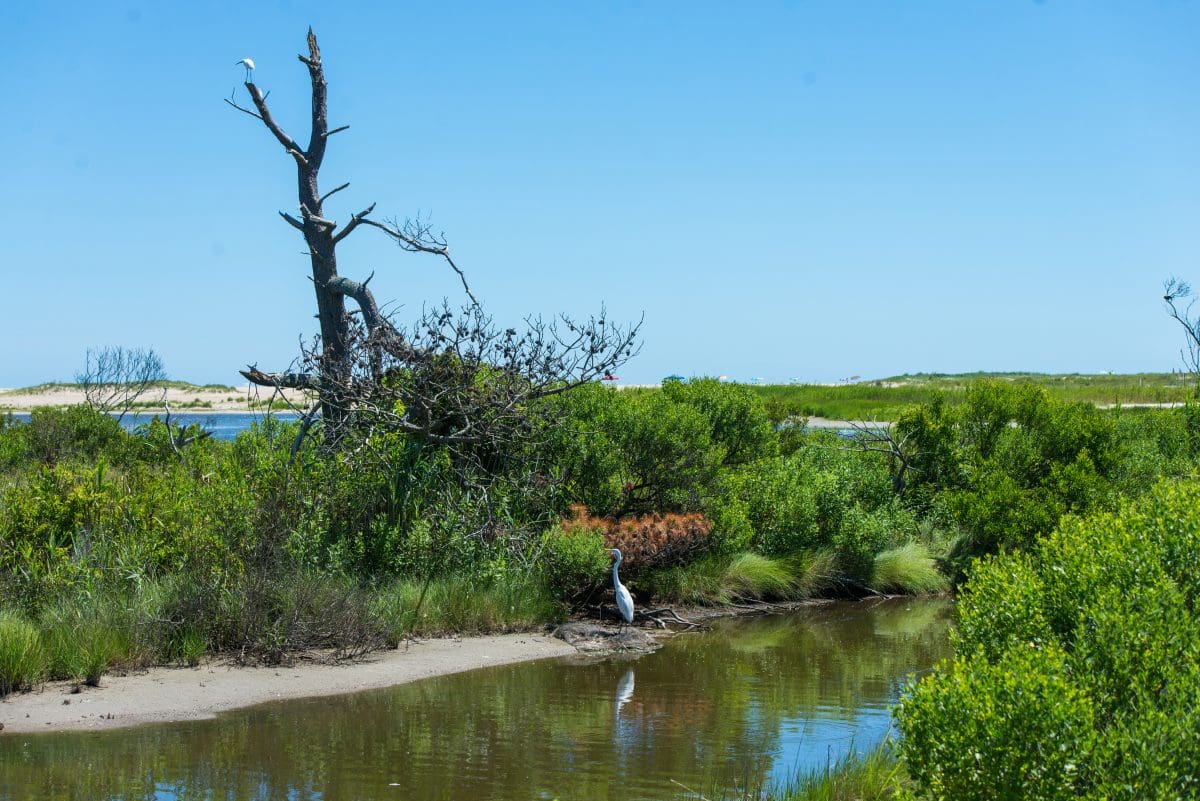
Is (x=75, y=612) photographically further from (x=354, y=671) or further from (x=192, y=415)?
(x=192, y=415)

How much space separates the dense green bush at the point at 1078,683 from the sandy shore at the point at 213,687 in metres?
6.76

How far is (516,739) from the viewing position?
34.0ft

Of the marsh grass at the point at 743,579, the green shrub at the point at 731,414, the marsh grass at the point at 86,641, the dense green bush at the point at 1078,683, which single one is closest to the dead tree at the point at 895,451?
the green shrub at the point at 731,414

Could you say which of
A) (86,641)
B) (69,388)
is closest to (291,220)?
(86,641)

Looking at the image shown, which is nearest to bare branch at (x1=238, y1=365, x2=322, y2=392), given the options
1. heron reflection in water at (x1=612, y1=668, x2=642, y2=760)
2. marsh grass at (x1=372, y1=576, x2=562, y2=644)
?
marsh grass at (x1=372, y1=576, x2=562, y2=644)

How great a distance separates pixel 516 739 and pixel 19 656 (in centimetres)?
472

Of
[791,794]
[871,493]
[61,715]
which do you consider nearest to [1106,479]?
[871,493]

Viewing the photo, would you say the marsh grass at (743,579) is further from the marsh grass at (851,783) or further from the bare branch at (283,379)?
the marsh grass at (851,783)

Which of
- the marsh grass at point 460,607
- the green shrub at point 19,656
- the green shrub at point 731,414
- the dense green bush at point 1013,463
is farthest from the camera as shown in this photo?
the green shrub at point 731,414

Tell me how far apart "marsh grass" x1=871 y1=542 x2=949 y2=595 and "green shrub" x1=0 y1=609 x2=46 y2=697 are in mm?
13213

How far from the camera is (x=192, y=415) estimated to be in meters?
89.9

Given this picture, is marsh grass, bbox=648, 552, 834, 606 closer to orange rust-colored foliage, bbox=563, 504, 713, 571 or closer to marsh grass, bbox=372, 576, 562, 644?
orange rust-colored foliage, bbox=563, 504, 713, 571

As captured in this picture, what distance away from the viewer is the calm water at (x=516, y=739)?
889cm

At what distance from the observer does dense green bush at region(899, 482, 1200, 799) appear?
19.0ft
